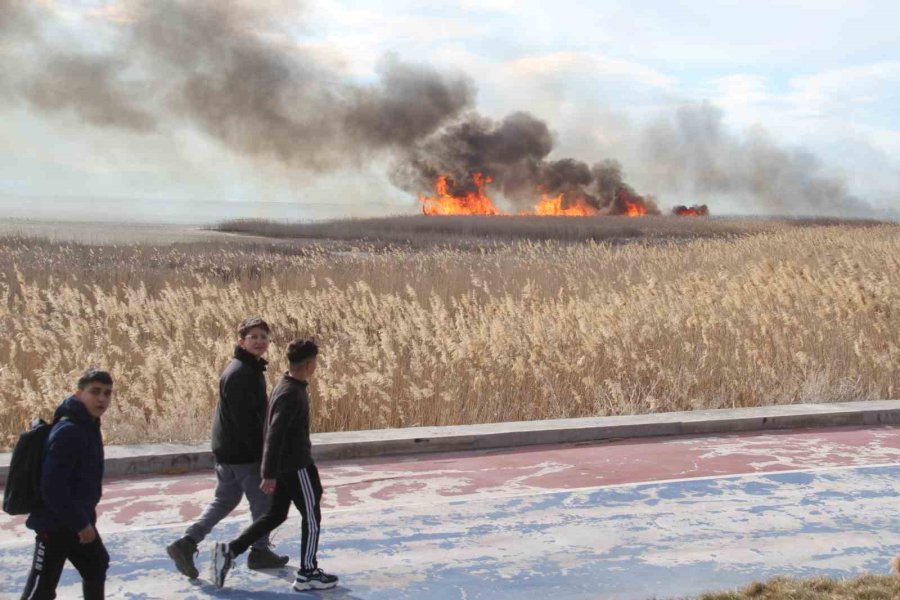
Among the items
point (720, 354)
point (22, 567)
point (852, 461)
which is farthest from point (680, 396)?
point (22, 567)

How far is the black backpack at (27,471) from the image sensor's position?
14.4ft

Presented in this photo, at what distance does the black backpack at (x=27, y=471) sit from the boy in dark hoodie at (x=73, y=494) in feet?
0.13

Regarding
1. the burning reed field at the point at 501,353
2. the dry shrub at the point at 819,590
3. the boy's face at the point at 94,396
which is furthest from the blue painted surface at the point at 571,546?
the burning reed field at the point at 501,353

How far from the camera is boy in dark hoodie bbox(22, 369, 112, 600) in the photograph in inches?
173

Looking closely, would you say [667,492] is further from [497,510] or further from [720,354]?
[720,354]

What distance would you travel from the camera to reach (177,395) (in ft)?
30.6

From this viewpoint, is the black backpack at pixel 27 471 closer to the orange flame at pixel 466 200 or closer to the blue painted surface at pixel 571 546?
the blue painted surface at pixel 571 546

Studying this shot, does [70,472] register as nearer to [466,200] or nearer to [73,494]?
[73,494]

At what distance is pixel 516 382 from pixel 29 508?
6611 millimetres

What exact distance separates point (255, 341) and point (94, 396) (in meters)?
1.20

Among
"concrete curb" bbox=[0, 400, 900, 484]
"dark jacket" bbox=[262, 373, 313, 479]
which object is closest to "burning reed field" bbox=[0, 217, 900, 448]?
"concrete curb" bbox=[0, 400, 900, 484]

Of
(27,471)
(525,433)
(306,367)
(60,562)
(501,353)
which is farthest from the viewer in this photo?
(501,353)

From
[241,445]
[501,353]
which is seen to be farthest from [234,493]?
[501,353]

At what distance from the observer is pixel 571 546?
242 inches
